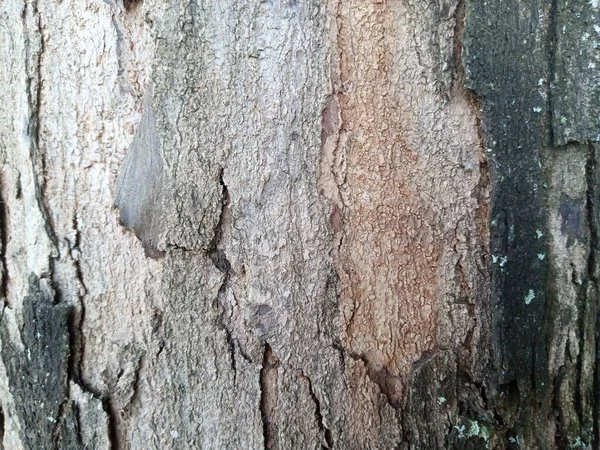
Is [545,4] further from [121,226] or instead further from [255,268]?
[121,226]

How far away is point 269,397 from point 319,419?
8 centimetres

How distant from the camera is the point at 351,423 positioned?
0.68m

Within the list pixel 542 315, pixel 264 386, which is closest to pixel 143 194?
pixel 264 386

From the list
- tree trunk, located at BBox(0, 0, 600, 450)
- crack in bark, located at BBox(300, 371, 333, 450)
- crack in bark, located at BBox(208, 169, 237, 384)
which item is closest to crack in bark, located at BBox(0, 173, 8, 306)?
tree trunk, located at BBox(0, 0, 600, 450)

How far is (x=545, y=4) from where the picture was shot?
64 centimetres

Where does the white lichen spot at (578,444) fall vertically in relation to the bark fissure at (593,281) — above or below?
below

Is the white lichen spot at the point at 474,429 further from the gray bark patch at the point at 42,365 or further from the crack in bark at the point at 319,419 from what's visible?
the gray bark patch at the point at 42,365

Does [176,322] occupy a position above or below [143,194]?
below

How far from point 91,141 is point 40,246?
0.55ft

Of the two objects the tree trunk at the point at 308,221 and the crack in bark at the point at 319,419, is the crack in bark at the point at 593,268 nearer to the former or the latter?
the tree trunk at the point at 308,221

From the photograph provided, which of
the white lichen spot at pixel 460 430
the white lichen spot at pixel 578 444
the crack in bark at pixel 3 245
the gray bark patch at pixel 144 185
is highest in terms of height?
the gray bark patch at pixel 144 185

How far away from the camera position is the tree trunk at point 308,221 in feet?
2.12

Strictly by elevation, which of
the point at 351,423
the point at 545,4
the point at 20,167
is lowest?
the point at 351,423

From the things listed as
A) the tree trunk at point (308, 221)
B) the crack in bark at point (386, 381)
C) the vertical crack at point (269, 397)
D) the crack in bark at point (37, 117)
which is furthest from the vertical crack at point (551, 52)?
the crack in bark at point (37, 117)
